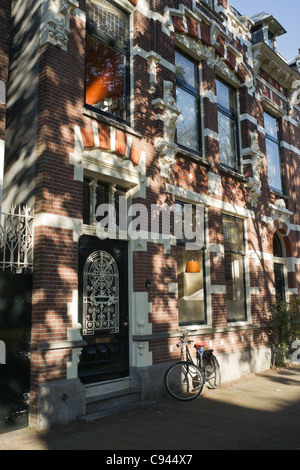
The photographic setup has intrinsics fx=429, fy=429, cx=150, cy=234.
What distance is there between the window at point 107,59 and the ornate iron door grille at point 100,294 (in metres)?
2.92

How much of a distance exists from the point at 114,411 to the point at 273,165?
35.2 feet

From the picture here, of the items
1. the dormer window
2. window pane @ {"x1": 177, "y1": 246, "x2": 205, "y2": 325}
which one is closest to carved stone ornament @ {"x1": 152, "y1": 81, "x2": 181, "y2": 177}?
window pane @ {"x1": 177, "y1": 246, "x2": 205, "y2": 325}

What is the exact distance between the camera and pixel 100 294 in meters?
7.71

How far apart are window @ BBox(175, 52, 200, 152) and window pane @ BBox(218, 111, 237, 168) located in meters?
1.35

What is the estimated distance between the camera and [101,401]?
279 inches

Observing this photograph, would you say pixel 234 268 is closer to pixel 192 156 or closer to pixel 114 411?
pixel 192 156

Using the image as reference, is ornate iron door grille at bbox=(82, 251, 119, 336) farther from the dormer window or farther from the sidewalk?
the dormer window

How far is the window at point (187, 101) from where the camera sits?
10.6m

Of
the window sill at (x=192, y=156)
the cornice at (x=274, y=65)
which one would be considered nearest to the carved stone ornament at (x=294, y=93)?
the cornice at (x=274, y=65)

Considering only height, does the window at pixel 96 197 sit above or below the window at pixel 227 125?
below

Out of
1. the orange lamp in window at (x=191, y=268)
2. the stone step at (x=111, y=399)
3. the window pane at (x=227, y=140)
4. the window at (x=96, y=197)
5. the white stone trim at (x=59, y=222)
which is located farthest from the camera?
the window pane at (x=227, y=140)

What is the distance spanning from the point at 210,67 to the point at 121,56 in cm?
352

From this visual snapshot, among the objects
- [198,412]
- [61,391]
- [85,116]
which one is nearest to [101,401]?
[61,391]

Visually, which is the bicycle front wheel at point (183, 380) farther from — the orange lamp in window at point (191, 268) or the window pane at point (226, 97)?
the window pane at point (226, 97)
